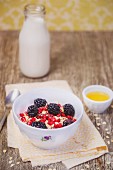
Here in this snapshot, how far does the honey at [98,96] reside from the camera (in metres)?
1.37

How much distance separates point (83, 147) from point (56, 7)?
1.02m

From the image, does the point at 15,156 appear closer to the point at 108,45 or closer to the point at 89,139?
the point at 89,139

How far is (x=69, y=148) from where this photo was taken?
45.4 inches

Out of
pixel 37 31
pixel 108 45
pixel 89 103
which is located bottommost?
pixel 108 45

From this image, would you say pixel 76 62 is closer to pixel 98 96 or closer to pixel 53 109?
pixel 98 96

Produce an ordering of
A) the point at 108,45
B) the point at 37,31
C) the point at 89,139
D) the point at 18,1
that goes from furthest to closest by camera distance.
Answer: the point at 18,1, the point at 108,45, the point at 37,31, the point at 89,139

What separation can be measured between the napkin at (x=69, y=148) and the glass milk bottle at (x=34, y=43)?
1.12ft

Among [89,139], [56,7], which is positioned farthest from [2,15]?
[89,139]

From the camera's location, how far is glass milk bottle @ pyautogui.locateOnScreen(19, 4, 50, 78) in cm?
147

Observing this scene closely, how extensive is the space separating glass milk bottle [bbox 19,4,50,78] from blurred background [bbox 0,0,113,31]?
1.67 feet

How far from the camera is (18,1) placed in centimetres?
197

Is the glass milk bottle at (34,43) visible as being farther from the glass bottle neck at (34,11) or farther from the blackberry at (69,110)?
the blackberry at (69,110)

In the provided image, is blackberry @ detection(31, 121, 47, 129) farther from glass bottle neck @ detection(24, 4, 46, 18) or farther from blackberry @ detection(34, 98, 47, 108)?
glass bottle neck @ detection(24, 4, 46, 18)

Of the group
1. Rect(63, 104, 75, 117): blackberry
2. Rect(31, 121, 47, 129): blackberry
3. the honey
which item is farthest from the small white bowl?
Rect(31, 121, 47, 129): blackberry
